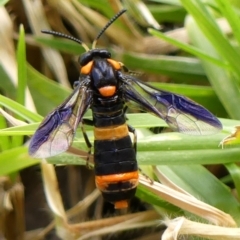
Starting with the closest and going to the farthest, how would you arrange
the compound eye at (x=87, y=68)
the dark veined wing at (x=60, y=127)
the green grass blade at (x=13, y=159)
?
1. the dark veined wing at (x=60, y=127)
2. the green grass blade at (x=13, y=159)
3. the compound eye at (x=87, y=68)

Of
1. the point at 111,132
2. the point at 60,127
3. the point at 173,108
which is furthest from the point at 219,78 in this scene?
the point at 60,127

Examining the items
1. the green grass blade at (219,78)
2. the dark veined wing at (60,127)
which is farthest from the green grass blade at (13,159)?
the green grass blade at (219,78)

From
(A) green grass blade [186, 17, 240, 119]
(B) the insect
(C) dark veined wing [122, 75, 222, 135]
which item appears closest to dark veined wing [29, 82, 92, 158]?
(B) the insect

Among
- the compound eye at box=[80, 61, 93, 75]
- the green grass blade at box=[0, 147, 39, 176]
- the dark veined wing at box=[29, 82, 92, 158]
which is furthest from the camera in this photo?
the compound eye at box=[80, 61, 93, 75]

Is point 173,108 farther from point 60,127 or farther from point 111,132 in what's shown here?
point 60,127

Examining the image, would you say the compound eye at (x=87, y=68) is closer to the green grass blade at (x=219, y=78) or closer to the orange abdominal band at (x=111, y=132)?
the orange abdominal band at (x=111, y=132)

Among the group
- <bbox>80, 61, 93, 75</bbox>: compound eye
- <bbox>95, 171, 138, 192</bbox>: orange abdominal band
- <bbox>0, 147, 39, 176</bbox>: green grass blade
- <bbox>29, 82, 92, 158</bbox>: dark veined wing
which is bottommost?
<bbox>95, 171, 138, 192</bbox>: orange abdominal band

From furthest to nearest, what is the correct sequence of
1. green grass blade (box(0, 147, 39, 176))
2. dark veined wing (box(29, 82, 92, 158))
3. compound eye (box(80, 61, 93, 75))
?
1. compound eye (box(80, 61, 93, 75))
2. green grass blade (box(0, 147, 39, 176))
3. dark veined wing (box(29, 82, 92, 158))

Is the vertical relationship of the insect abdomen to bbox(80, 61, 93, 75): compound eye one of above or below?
below

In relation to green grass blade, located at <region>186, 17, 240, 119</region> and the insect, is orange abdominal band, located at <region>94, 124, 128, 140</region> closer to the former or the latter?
the insect
